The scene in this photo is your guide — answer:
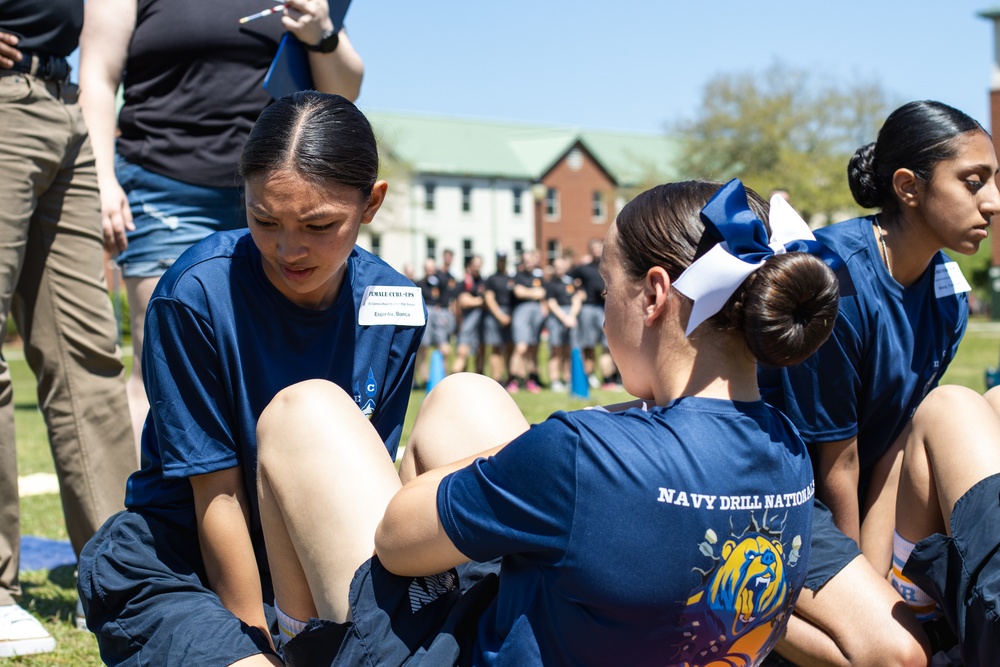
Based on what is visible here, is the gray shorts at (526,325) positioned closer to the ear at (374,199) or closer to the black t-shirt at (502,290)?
the black t-shirt at (502,290)

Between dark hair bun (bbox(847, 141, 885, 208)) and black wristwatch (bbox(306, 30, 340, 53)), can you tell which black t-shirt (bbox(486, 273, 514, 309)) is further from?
dark hair bun (bbox(847, 141, 885, 208))

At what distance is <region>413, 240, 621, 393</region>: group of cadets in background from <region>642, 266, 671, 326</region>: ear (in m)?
14.5

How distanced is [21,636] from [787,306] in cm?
255

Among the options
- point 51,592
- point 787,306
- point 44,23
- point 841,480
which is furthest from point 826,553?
point 44,23

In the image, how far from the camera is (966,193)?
3.11 metres

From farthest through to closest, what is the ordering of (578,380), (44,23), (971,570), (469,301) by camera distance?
(469,301) → (578,380) → (44,23) → (971,570)

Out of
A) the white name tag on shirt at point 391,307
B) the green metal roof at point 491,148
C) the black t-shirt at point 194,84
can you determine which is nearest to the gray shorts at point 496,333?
the black t-shirt at point 194,84

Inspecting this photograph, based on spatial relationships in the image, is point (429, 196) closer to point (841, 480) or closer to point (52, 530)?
point (52, 530)

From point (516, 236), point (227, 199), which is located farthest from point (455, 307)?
point (516, 236)

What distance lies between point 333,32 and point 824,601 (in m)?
2.45

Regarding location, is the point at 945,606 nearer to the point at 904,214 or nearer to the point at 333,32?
the point at 904,214

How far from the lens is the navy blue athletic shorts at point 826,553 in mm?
2887

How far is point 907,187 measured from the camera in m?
3.17

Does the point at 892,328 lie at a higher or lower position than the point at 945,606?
higher
